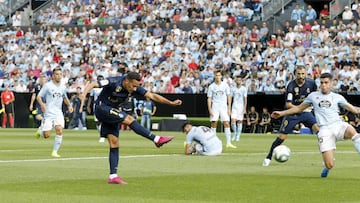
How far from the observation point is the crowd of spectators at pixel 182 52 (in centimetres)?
4397

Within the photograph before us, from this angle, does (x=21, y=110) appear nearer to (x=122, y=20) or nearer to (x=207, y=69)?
(x=122, y=20)

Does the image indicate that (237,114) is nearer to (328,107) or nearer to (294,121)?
(294,121)

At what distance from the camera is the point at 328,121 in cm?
1759

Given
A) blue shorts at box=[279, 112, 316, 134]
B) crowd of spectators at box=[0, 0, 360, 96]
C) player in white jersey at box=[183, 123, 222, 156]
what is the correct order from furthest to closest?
1. crowd of spectators at box=[0, 0, 360, 96]
2. player in white jersey at box=[183, 123, 222, 156]
3. blue shorts at box=[279, 112, 316, 134]

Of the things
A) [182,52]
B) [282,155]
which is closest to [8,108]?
[182,52]

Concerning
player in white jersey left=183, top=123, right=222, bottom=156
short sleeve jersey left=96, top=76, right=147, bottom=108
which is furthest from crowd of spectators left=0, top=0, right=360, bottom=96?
short sleeve jersey left=96, top=76, right=147, bottom=108

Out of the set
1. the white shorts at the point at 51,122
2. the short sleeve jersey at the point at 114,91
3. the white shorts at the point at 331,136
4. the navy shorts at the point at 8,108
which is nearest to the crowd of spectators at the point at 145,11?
the navy shorts at the point at 8,108

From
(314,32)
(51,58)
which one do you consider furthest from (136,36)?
(314,32)

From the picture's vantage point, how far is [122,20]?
55344 mm

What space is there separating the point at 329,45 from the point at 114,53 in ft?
43.7

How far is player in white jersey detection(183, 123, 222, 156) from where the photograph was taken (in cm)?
2428

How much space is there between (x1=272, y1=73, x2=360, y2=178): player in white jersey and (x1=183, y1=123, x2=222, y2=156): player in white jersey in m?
6.63

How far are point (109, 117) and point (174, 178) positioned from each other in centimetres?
177

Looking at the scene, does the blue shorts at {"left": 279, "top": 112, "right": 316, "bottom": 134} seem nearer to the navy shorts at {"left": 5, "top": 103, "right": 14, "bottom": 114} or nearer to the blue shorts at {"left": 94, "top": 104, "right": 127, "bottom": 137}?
the blue shorts at {"left": 94, "top": 104, "right": 127, "bottom": 137}
